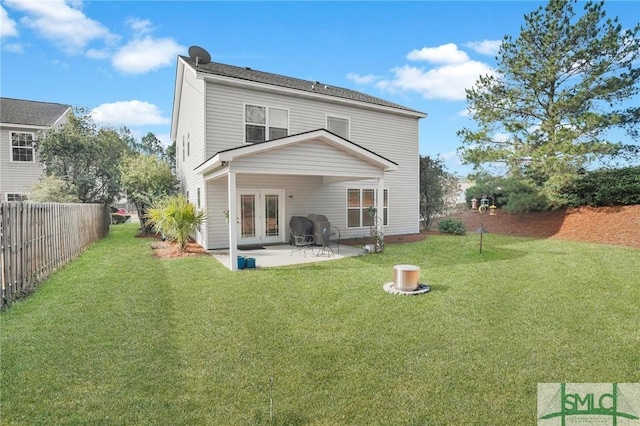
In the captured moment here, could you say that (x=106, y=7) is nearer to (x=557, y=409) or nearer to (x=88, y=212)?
(x=88, y=212)

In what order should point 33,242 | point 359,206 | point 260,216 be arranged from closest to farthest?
point 33,242 < point 260,216 < point 359,206

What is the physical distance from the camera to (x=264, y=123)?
39.3ft

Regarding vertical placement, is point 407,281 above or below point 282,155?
below

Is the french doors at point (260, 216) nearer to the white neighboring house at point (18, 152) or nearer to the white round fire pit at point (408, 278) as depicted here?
the white round fire pit at point (408, 278)

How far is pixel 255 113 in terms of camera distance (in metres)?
11.8

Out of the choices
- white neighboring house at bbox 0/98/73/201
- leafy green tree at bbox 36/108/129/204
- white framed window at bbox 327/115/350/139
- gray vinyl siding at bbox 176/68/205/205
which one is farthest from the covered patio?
white neighboring house at bbox 0/98/73/201

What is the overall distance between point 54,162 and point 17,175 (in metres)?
2.16

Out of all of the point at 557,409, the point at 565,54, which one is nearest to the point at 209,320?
the point at 557,409

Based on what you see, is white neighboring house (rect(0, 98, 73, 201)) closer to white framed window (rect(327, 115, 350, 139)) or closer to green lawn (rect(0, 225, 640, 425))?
green lawn (rect(0, 225, 640, 425))

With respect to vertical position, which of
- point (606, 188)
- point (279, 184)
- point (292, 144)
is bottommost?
point (606, 188)

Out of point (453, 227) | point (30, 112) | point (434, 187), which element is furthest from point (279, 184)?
point (30, 112)

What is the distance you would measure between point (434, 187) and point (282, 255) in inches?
393

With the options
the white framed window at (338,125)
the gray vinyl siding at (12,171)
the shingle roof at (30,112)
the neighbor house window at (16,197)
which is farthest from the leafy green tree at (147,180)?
the white framed window at (338,125)

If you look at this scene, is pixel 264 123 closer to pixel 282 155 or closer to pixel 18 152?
pixel 282 155
